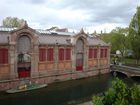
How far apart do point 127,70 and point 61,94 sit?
22297 millimetres

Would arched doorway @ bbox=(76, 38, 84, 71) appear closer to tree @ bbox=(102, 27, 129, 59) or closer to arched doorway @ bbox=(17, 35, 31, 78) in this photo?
arched doorway @ bbox=(17, 35, 31, 78)

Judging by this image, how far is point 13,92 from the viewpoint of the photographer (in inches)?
1441

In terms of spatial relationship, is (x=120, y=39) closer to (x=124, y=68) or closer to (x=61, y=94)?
(x=124, y=68)

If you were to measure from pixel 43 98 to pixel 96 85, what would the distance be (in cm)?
1467

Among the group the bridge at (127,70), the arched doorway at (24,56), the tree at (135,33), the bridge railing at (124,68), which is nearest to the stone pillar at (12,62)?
the arched doorway at (24,56)

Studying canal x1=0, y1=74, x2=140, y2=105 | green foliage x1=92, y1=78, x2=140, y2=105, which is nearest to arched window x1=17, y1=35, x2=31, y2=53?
canal x1=0, y1=74, x2=140, y2=105

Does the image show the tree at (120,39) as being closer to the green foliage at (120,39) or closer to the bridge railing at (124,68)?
the green foliage at (120,39)

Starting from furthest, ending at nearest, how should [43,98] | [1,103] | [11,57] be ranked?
1. [11,57]
2. [43,98]
3. [1,103]

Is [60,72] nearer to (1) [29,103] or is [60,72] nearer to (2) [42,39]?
(2) [42,39]

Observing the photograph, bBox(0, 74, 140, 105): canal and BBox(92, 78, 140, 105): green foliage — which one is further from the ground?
BBox(92, 78, 140, 105): green foliage

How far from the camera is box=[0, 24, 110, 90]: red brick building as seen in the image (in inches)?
1547

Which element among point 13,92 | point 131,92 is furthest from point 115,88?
point 13,92

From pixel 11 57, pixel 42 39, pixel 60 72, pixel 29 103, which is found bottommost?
pixel 29 103

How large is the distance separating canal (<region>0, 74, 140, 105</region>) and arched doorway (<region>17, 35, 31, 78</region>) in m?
4.69
